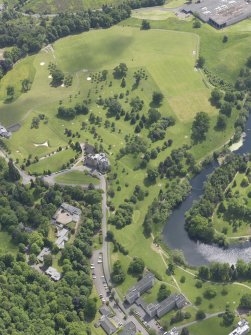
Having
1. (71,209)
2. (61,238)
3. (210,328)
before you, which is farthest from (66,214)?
(210,328)

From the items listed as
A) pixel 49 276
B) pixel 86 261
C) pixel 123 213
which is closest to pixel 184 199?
pixel 123 213

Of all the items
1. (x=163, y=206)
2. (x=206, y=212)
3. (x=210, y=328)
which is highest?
(x=206, y=212)

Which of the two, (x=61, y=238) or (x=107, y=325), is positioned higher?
(x=61, y=238)

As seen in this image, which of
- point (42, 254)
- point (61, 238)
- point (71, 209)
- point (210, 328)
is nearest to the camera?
point (210, 328)

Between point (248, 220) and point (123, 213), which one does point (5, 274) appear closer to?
point (123, 213)

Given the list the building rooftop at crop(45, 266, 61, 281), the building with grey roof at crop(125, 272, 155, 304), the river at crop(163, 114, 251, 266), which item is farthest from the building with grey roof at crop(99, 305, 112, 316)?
the river at crop(163, 114, 251, 266)

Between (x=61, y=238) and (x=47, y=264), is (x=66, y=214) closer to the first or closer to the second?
(x=61, y=238)

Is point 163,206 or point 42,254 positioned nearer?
point 42,254

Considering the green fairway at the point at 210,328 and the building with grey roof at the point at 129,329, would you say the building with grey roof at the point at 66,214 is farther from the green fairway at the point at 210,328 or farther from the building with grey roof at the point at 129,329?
the green fairway at the point at 210,328

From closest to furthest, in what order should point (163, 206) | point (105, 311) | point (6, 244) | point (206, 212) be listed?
1. point (105, 311)
2. point (6, 244)
3. point (206, 212)
4. point (163, 206)
